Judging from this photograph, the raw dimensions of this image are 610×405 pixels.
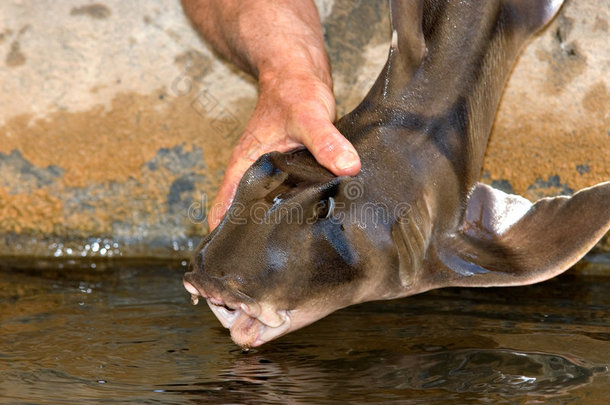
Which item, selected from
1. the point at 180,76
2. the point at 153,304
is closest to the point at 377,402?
the point at 153,304

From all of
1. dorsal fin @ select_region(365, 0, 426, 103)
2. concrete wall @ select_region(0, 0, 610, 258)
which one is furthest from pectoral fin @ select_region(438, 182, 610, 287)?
concrete wall @ select_region(0, 0, 610, 258)

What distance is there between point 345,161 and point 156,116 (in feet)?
6.13

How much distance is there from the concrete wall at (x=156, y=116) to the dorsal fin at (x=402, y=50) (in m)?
0.93

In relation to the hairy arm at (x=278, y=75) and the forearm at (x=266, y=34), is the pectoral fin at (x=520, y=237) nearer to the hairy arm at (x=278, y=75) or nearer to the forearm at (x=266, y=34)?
the hairy arm at (x=278, y=75)

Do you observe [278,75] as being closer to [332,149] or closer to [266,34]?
[266,34]

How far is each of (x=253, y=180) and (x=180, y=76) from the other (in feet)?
6.29

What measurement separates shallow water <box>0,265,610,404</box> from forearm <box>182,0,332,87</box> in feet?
3.33

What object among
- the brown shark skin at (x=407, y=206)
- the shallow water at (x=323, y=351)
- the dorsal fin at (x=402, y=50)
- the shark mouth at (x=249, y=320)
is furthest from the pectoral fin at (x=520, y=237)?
the shark mouth at (x=249, y=320)

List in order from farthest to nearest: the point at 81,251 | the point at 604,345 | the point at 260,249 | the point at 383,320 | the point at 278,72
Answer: the point at 81,251 → the point at 278,72 → the point at 383,320 → the point at 604,345 → the point at 260,249

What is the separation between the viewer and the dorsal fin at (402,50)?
358 centimetres

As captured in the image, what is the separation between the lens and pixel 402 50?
12.0 ft

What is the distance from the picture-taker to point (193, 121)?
468cm

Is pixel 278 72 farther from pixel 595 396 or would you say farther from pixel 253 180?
pixel 595 396

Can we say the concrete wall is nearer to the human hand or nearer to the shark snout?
the human hand
